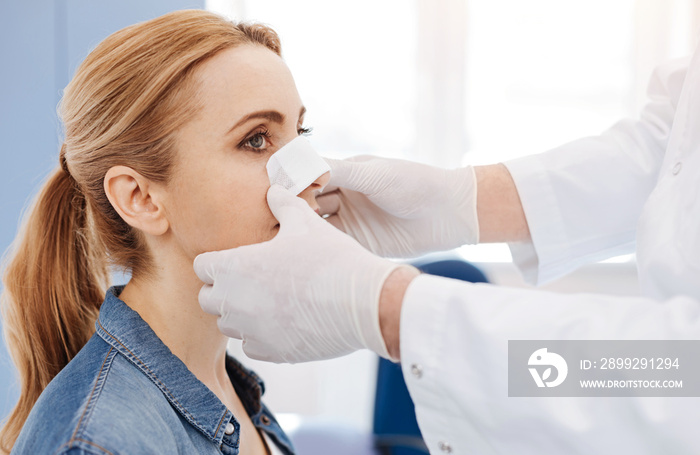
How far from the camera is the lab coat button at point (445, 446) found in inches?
32.3

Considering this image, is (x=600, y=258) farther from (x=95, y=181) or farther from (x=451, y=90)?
(x=451, y=90)

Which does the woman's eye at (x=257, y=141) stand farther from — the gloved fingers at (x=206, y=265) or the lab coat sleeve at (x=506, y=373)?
the lab coat sleeve at (x=506, y=373)

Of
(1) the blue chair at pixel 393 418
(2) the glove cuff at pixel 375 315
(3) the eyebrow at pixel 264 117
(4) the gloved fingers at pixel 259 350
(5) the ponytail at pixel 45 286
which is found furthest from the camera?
(1) the blue chair at pixel 393 418

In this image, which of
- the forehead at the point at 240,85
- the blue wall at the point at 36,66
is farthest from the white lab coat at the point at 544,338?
the blue wall at the point at 36,66

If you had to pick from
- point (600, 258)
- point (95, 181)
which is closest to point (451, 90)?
point (600, 258)

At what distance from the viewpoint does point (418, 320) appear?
31.7 inches

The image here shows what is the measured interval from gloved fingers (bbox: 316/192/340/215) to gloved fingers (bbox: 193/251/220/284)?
17.5 inches

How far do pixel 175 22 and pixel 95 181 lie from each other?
0.32 meters

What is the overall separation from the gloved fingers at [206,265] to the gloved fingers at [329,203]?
0.45 meters

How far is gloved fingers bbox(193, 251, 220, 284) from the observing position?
3.15 feet

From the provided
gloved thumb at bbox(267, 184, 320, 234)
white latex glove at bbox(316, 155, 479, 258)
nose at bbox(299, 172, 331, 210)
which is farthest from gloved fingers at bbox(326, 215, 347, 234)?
gloved thumb at bbox(267, 184, 320, 234)

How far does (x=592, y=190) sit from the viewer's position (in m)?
1.34

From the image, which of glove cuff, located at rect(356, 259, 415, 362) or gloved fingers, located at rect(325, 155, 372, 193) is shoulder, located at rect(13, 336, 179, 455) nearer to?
glove cuff, located at rect(356, 259, 415, 362)

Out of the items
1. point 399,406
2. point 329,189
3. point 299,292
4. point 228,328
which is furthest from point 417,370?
point 399,406
